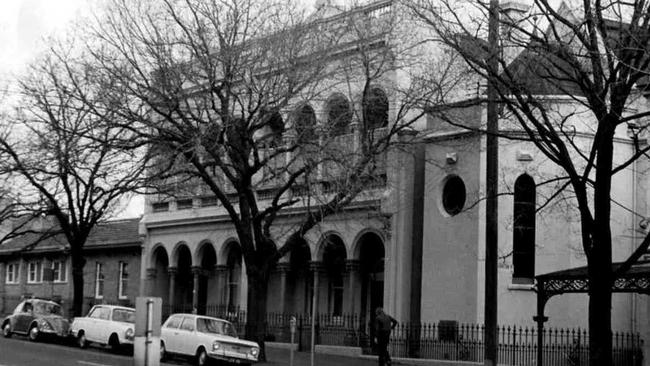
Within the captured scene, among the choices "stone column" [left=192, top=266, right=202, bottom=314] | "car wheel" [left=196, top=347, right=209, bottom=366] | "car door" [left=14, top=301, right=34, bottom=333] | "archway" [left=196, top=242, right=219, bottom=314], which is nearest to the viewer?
"car wheel" [left=196, top=347, right=209, bottom=366]

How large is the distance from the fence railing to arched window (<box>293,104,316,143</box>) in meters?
7.37

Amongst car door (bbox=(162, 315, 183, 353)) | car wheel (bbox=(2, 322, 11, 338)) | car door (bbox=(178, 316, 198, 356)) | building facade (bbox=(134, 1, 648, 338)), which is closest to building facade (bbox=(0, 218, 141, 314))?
car wheel (bbox=(2, 322, 11, 338))

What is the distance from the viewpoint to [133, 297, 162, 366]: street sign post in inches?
505

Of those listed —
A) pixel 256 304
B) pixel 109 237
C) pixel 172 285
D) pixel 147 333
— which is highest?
pixel 109 237

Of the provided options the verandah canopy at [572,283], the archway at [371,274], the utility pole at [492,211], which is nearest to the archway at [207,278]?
the archway at [371,274]

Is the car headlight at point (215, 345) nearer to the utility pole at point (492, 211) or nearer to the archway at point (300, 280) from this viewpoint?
the utility pole at point (492, 211)

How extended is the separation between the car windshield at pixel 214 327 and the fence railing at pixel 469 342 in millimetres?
5709

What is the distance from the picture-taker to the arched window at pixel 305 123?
92.6 ft

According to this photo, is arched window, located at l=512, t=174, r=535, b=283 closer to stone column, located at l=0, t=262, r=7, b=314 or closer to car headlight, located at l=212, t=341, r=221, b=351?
car headlight, located at l=212, t=341, r=221, b=351

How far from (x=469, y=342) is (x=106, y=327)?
11.2 metres

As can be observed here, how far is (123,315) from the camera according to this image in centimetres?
3444

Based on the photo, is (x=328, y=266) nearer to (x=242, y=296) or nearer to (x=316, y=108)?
(x=242, y=296)

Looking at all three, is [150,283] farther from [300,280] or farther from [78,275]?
[300,280]

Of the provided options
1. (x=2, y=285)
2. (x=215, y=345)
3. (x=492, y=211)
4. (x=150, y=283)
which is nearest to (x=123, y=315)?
(x=215, y=345)
